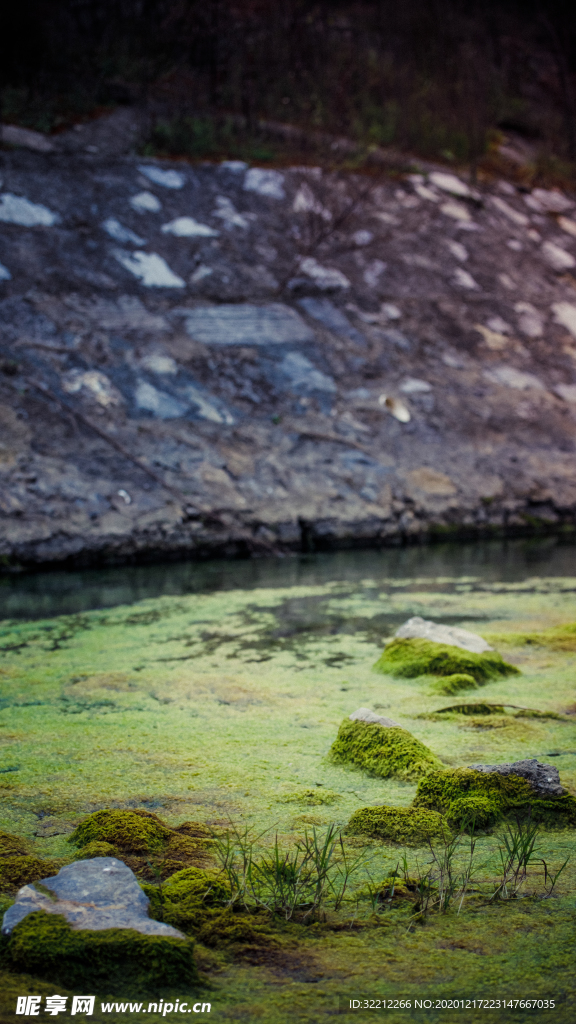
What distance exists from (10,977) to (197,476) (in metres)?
4.99

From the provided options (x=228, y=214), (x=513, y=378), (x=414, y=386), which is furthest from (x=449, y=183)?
(x=414, y=386)

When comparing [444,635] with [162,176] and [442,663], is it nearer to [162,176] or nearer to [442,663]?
[442,663]

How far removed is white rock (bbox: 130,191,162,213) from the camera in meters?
8.02

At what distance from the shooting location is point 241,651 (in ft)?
10.9

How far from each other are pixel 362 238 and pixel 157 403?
139 inches

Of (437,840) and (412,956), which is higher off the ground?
(412,956)

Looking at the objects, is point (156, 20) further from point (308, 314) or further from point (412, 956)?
point (412, 956)

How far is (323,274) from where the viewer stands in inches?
322

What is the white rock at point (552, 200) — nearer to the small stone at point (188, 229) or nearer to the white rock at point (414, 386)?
the white rock at point (414, 386)

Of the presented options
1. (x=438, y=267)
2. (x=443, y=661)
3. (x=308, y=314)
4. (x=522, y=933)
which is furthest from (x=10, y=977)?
(x=438, y=267)

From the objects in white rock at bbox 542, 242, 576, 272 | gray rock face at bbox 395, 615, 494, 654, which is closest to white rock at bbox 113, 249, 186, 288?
white rock at bbox 542, 242, 576, 272

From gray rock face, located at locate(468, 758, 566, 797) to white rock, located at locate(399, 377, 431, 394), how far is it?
5818 millimetres

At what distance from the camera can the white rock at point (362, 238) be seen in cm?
866

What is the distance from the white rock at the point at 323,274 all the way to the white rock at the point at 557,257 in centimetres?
289
